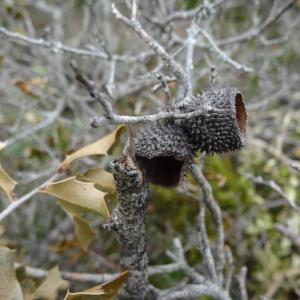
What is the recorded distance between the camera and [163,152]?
1.01 metres

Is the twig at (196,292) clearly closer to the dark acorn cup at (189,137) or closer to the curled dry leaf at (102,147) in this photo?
the dark acorn cup at (189,137)

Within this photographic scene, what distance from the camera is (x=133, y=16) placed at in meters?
1.25

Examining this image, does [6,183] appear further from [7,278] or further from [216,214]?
[216,214]

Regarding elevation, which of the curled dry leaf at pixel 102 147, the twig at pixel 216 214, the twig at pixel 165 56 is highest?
the twig at pixel 165 56

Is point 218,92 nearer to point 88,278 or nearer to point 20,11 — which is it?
point 88,278

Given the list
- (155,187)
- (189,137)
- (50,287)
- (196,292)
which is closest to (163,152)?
(189,137)

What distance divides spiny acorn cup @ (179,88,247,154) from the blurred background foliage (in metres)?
0.71

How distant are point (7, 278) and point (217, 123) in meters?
0.64

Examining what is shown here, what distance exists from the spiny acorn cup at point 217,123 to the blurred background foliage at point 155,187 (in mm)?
714

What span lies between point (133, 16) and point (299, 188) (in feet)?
4.63

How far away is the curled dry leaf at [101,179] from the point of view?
1306 mm

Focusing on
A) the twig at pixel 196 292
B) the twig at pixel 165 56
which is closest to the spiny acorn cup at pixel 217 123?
the twig at pixel 165 56

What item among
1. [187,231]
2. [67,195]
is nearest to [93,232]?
[67,195]

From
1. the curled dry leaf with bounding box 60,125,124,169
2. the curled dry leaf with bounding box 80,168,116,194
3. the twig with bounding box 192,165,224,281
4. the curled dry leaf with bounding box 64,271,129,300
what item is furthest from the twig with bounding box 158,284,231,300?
the curled dry leaf with bounding box 60,125,124,169
